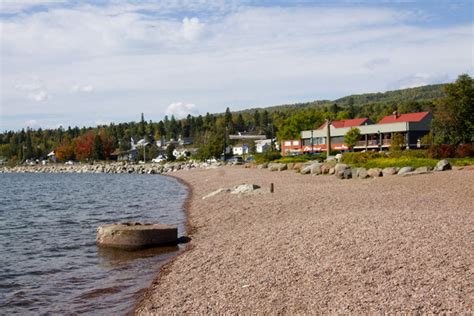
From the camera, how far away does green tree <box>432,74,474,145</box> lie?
48.2m

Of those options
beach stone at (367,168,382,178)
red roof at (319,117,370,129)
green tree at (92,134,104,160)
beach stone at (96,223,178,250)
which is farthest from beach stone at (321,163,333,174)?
green tree at (92,134,104,160)

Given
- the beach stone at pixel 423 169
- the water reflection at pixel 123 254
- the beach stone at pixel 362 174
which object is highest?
the beach stone at pixel 423 169

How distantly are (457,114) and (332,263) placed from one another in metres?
42.5

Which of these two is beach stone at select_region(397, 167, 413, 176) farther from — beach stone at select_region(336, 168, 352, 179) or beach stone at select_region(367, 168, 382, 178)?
beach stone at select_region(336, 168, 352, 179)

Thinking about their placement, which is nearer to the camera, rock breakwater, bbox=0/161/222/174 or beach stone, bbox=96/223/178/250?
beach stone, bbox=96/223/178/250

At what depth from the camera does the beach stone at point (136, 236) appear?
16.3 m

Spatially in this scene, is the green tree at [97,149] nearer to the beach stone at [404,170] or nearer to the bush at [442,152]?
the bush at [442,152]

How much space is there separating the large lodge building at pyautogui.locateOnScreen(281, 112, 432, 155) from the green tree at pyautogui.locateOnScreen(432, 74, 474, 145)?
2640 centimetres

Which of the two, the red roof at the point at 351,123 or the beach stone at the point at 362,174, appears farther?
the red roof at the point at 351,123

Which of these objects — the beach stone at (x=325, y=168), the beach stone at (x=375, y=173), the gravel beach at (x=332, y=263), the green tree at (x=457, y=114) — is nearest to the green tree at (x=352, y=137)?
the green tree at (x=457, y=114)

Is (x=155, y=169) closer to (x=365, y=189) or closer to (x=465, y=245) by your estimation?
(x=365, y=189)

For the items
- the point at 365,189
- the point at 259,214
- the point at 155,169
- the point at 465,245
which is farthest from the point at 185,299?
the point at 155,169

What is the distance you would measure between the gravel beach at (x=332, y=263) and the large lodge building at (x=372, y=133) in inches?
2434

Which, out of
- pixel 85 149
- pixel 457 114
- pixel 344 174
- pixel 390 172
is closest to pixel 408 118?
pixel 457 114
